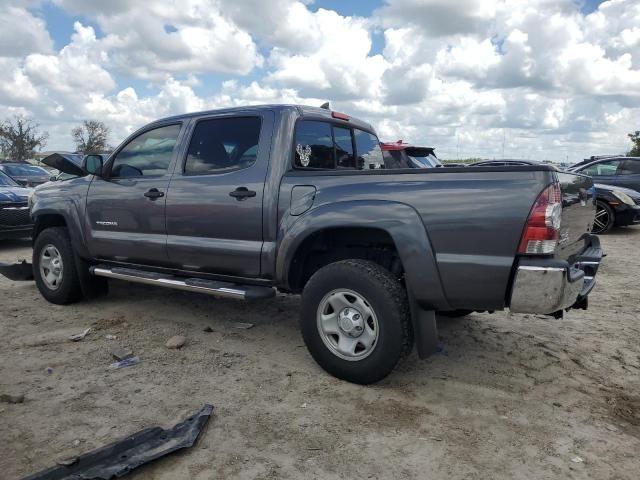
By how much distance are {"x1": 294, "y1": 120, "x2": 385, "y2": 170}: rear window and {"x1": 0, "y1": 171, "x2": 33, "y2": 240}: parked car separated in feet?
21.6

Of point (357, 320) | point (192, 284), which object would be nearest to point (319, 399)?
point (357, 320)

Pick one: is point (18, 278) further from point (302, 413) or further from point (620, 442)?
point (620, 442)

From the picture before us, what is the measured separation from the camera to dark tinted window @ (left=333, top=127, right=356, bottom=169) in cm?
459

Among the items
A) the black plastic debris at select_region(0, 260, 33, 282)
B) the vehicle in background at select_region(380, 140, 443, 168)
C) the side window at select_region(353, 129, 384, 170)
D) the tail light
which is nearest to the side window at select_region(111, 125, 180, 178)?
the side window at select_region(353, 129, 384, 170)

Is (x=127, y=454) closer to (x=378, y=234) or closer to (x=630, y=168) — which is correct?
(x=378, y=234)

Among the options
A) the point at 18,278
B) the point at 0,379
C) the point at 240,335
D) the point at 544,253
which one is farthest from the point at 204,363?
the point at 18,278

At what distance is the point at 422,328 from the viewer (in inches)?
128

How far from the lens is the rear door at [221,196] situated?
3.88 metres

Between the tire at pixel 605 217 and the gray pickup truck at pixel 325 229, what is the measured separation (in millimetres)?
7309

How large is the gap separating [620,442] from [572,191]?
4.74ft

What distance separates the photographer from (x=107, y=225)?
4.87 m

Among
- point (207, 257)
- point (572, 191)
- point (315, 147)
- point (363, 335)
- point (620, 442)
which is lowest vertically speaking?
point (620, 442)

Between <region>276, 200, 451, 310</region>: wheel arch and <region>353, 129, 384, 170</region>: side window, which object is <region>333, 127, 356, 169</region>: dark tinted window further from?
<region>276, 200, 451, 310</region>: wheel arch

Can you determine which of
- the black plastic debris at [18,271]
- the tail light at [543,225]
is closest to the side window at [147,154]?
the black plastic debris at [18,271]
